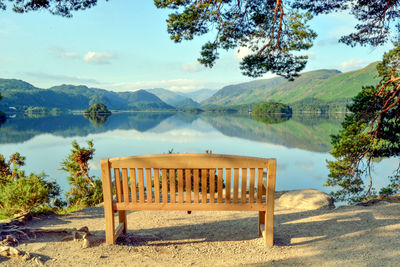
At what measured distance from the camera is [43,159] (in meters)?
37.3

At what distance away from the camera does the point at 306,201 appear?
7098 millimetres

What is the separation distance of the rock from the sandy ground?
1047 mm

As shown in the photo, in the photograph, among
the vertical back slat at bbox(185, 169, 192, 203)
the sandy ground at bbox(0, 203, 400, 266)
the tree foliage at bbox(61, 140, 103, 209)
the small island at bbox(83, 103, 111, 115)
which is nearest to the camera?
the sandy ground at bbox(0, 203, 400, 266)

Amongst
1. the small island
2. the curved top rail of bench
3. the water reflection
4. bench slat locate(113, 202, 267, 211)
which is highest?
the small island

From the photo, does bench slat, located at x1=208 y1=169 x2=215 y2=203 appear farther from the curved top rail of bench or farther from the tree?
the tree

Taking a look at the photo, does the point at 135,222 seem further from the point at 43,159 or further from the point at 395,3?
the point at 43,159

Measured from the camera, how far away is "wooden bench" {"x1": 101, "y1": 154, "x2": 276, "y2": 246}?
12.9ft

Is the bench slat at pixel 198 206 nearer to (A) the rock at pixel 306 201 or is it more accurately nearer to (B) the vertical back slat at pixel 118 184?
(B) the vertical back slat at pixel 118 184

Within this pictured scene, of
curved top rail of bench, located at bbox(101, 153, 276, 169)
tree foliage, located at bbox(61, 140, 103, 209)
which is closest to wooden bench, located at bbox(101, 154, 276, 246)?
curved top rail of bench, located at bbox(101, 153, 276, 169)

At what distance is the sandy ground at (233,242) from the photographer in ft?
12.3

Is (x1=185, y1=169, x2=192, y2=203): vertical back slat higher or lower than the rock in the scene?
higher

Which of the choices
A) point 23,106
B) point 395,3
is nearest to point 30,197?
point 395,3

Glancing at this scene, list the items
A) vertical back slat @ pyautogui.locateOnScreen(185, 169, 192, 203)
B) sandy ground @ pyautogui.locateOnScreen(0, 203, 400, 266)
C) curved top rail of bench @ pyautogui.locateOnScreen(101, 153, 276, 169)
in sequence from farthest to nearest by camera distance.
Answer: vertical back slat @ pyautogui.locateOnScreen(185, 169, 192, 203), curved top rail of bench @ pyautogui.locateOnScreen(101, 153, 276, 169), sandy ground @ pyautogui.locateOnScreen(0, 203, 400, 266)

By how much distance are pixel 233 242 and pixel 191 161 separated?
5.81ft
